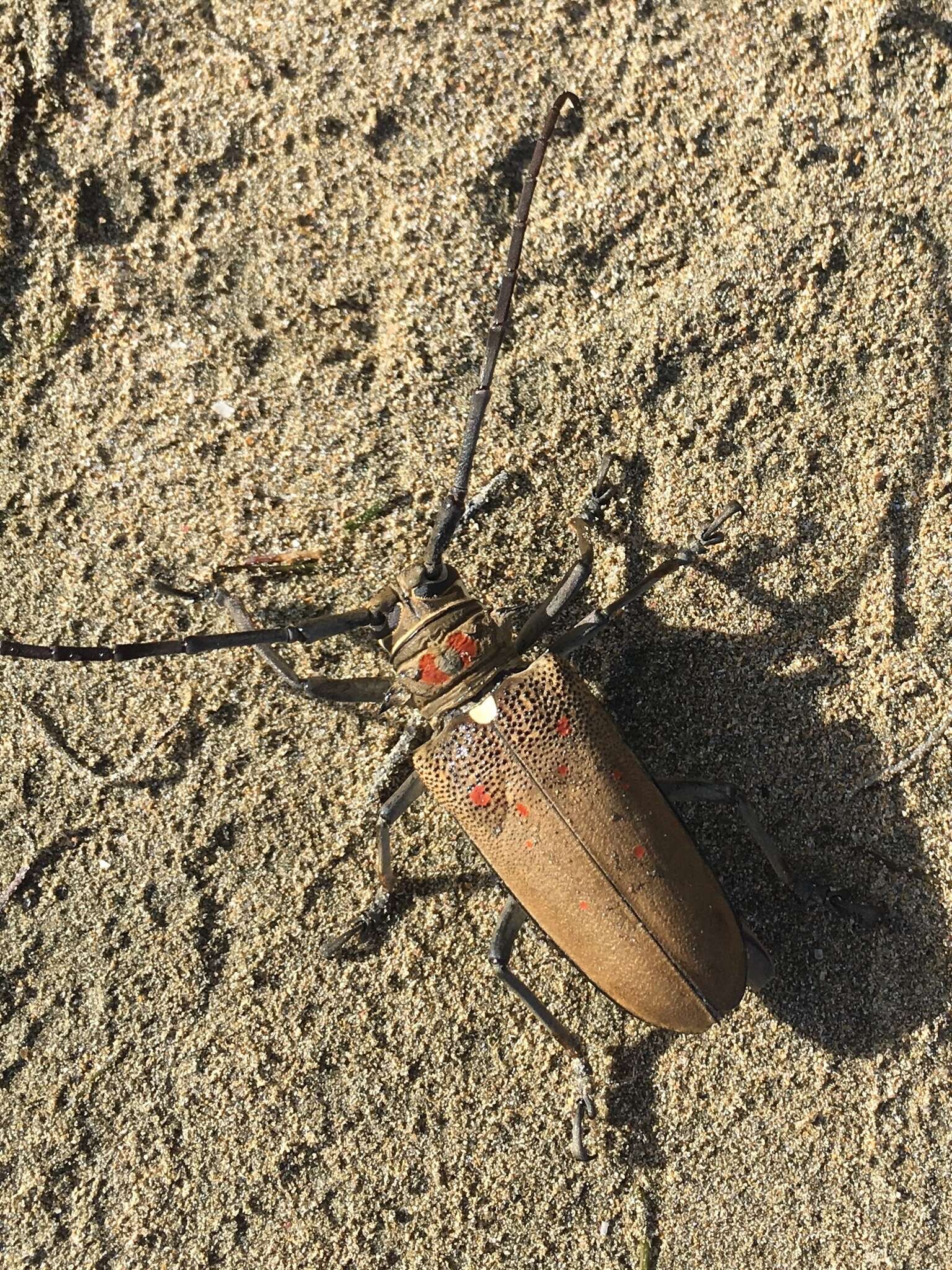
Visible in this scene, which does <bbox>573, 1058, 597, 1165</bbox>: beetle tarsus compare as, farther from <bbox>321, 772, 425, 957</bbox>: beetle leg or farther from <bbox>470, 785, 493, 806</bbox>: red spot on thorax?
<bbox>470, 785, 493, 806</bbox>: red spot on thorax

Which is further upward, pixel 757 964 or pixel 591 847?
pixel 591 847

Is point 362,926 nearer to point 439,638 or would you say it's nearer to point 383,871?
point 383,871

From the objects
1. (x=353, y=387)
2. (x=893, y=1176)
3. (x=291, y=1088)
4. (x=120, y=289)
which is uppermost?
(x=120, y=289)

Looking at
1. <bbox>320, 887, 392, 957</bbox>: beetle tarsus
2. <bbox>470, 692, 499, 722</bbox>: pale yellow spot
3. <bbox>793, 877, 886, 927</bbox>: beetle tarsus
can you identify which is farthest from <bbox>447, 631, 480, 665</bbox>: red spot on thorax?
<bbox>793, 877, 886, 927</bbox>: beetle tarsus

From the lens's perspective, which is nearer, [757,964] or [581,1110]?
[757,964]

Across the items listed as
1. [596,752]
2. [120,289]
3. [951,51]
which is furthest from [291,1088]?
[951,51]

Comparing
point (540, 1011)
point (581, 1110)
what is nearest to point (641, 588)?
point (540, 1011)

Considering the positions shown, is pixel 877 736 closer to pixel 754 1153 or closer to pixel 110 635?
pixel 754 1153
